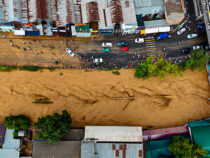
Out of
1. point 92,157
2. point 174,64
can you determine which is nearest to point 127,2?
point 174,64

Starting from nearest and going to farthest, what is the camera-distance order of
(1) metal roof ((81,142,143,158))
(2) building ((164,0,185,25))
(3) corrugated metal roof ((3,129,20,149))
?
1. (1) metal roof ((81,142,143,158))
2. (3) corrugated metal roof ((3,129,20,149))
3. (2) building ((164,0,185,25))

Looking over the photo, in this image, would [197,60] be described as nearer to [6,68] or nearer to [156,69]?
[156,69]

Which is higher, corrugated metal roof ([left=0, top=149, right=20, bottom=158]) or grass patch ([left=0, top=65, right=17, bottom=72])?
grass patch ([left=0, top=65, right=17, bottom=72])

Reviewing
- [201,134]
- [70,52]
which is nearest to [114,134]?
[201,134]

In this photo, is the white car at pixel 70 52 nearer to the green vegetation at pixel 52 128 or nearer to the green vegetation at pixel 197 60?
the green vegetation at pixel 52 128

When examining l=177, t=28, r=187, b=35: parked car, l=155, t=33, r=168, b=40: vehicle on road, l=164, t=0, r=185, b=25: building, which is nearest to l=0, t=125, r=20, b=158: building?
l=155, t=33, r=168, b=40: vehicle on road

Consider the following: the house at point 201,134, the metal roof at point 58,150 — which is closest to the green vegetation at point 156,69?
the house at point 201,134

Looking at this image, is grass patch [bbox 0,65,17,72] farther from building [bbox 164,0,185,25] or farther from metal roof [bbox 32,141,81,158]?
building [bbox 164,0,185,25]
